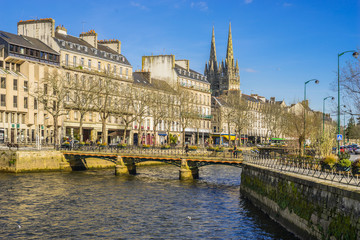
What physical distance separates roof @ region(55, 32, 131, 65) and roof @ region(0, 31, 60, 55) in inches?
103

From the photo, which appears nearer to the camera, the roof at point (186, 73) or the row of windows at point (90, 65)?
the row of windows at point (90, 65)

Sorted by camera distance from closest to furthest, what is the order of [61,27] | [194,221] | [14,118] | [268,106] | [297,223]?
1. [297,223]
2. [194,221]
3. [14,118]
4. [61,27]
5. [268,106]

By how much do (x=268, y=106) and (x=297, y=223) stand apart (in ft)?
346

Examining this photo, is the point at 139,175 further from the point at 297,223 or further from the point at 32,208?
the point at 297,223

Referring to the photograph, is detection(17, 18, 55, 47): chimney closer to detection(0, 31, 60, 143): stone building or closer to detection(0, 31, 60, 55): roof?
detection(0, 31, 60, 55): roof

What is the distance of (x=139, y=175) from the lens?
5244 centimetres

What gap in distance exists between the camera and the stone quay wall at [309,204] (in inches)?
697

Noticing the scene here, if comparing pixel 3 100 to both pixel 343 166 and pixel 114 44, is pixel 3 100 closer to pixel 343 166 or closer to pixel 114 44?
pixel 114 44

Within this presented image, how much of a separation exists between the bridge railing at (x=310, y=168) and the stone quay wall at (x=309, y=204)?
48.9 inches

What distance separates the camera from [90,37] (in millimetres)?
83750

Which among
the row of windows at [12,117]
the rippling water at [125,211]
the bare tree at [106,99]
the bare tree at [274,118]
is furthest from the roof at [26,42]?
the bare tree at [274,118]

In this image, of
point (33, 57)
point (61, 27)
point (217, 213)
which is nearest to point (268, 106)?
point (61, 27)

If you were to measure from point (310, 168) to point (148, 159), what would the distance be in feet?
82.6

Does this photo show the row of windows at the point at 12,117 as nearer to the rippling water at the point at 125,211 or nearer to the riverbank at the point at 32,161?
the riverbank at the point at 32,161
